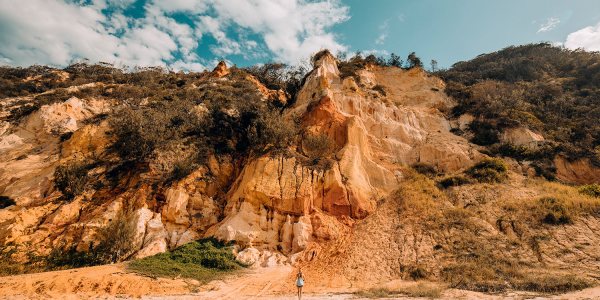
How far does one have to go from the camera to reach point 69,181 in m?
18.7

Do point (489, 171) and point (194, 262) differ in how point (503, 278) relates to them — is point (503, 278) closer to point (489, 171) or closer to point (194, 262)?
point (489, 171)

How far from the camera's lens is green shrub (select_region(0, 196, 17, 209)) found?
18.4 m

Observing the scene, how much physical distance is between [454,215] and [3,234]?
2178 centimetres

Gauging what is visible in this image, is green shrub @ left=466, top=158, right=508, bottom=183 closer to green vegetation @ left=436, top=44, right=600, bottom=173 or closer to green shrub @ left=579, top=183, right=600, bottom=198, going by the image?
green vegetation @ left=436, top=44, right=600, bottom=173

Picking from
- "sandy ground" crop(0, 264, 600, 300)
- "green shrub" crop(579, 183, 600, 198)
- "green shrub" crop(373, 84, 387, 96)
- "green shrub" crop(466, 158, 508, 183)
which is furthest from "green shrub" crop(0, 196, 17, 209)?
"green shrub" crop(579, 183, 600, 198)

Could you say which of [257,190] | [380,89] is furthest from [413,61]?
[257,190]

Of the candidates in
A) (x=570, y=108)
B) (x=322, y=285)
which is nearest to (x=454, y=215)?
(x=322, y=285)

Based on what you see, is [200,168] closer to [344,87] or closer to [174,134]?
[174,134]

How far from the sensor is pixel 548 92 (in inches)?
1359

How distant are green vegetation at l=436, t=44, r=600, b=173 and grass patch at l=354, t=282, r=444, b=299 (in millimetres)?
14761

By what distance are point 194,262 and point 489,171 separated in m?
18.1

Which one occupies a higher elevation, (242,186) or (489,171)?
(489,171)

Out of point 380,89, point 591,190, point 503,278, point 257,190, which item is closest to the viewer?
point 503,278

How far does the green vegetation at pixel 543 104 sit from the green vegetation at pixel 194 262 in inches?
799
